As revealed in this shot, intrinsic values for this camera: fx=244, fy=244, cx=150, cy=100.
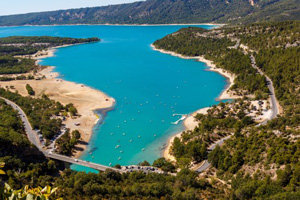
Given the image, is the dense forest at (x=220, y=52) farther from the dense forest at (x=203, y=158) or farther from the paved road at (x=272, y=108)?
the paved road at (x=272, y=108)

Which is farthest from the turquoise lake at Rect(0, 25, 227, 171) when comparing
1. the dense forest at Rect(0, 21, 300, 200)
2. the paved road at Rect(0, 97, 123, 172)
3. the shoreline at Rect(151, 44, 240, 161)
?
the dense forest at Rect(0, 21, 300, 200)

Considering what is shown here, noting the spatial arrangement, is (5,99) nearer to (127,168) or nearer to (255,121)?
(127,168)

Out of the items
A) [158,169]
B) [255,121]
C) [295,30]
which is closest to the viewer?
[158,169]

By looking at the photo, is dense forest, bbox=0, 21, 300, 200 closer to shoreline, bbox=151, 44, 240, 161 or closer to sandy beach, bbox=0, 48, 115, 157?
shoreline, bbox=151, 44, 240, 161

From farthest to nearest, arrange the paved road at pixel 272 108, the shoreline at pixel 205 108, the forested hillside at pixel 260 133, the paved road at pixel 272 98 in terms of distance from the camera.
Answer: the paved road at pixel 272 98
the shoreline at pixel 205 108
the paved road at pixel 272 108
the forested hillside at pixel 260 133

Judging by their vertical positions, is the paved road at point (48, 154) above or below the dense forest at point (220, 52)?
below

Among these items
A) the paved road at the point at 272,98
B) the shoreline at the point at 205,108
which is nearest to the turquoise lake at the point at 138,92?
the shoreline at the point at 205,108

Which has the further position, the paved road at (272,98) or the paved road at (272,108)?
the paved road at (272,98)

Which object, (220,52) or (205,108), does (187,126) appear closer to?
(205,108)

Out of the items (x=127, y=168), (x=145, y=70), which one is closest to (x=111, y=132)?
(x=127, y=168)
